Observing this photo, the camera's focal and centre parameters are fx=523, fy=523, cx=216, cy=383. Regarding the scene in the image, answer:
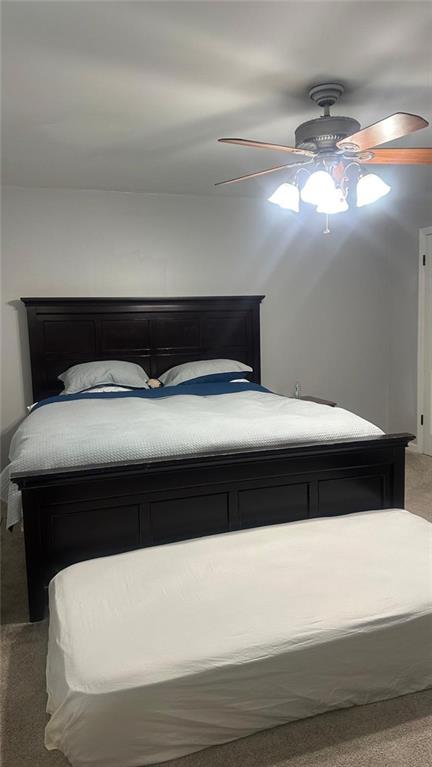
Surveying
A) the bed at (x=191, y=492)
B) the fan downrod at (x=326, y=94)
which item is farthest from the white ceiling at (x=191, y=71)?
the bed at (x=191, y=492)

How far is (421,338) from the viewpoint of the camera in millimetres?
4625

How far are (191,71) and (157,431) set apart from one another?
1542 mm

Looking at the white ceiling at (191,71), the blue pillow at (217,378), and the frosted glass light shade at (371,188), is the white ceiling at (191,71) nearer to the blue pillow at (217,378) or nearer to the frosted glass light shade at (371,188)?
the frosted glass light shade at (371,188)

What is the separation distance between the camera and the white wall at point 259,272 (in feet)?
13.5

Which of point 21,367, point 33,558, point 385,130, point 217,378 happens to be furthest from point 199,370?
point 385,130

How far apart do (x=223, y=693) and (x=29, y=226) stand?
3648 mm

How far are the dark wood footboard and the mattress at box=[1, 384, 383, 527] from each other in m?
0.09

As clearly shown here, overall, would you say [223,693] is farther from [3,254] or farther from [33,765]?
[3,254]

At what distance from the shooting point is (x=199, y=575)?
180 cm

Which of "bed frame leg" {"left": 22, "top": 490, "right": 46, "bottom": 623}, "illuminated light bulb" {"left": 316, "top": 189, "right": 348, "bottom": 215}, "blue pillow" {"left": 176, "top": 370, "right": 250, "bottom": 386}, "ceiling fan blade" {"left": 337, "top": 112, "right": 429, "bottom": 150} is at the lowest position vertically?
"bed frame leg" {"left": 22, "top": 490, "right": 46, "bottom": 623}

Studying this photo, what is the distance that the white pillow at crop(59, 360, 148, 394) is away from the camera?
383 centimetres

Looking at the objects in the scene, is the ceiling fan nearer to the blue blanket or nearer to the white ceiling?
the white ceiling

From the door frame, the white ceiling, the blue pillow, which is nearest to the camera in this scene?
the white ceiling

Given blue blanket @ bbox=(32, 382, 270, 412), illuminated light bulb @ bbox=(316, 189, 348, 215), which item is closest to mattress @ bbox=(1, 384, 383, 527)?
blue blanket @ bbox=(32, 382, 270, 412)
